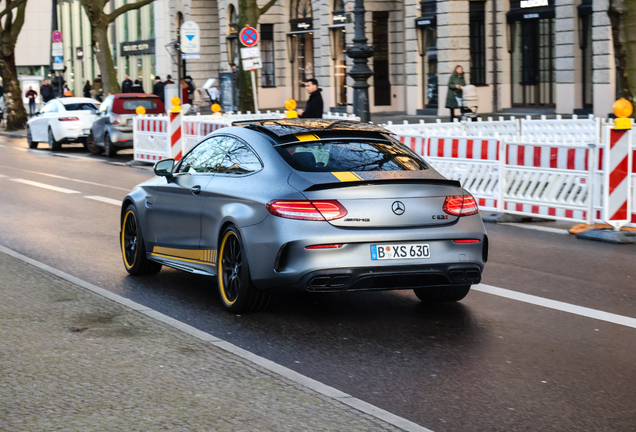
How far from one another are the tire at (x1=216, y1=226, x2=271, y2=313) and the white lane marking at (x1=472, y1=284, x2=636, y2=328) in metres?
2.04

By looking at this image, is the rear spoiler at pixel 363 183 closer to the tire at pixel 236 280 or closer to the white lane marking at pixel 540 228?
the tire at pixel 236 280

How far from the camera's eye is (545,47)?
32.0 m

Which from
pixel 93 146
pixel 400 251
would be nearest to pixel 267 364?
pixel 400 251

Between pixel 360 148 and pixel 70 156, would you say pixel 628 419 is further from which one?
pixel 70 156

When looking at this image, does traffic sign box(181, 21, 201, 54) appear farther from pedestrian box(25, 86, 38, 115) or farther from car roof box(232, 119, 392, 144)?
pedestrian box(25, 86, 38, 115)

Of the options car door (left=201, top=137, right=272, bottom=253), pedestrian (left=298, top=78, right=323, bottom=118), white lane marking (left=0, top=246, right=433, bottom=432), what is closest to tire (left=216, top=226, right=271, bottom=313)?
car door (left=201, top=137, right=272, bottom=253)

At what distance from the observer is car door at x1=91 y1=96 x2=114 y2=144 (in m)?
27.2

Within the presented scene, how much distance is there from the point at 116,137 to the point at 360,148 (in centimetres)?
1996

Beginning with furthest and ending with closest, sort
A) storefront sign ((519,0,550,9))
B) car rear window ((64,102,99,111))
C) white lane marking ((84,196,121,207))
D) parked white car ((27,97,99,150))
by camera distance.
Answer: storefront sign ((519,0,550,9)), car rear window ((64,102,99,111)), parked white car ((27,97,99,150)), white lane marking ((84,196,121,207))

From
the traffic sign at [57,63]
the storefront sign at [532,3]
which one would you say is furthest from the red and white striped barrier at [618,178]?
the traffic sign at [57,63]

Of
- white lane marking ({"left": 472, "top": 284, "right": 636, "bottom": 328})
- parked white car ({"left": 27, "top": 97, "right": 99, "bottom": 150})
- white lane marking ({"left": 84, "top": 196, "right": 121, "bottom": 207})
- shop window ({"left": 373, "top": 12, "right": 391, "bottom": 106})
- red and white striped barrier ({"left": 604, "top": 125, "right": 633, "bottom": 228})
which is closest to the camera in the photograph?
white lane marking ({"left": 472, "top": 284, "right": 636, "bottom": 328})

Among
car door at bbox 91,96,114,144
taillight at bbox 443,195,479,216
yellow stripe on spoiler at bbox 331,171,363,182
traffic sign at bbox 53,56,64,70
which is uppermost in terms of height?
traffic sign at bbox 53,56,64,70

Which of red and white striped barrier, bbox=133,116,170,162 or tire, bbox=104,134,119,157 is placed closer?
red and white striped barrier, bbox=133,116,170,162

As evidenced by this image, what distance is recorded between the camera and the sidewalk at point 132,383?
4.77 metres
